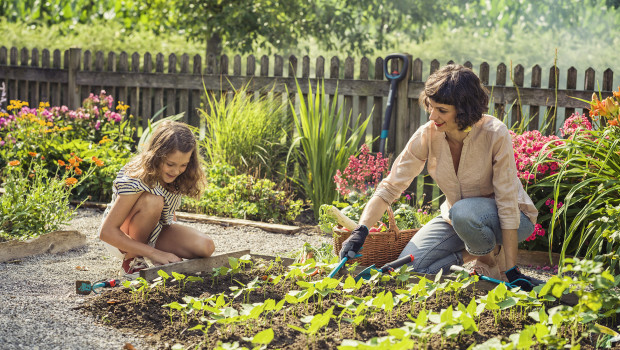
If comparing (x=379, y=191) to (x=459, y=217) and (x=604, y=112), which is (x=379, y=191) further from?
(x=604, y=112)

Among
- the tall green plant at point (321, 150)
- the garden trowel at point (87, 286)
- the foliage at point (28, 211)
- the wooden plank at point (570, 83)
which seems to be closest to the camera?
the garden trowel at point (87, 286)

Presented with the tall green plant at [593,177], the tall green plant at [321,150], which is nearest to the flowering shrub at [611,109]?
the tall green plant at [593,177]

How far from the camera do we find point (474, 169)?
2965 millimetres

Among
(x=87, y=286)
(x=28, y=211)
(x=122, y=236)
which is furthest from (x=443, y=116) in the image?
(x=28, y=211)

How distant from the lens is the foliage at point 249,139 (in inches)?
219

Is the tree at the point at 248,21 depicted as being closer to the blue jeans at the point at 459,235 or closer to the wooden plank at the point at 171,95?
the wooden plank at the point at 171,95

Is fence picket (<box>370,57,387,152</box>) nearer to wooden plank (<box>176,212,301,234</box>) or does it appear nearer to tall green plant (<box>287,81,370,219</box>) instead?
tall green plant (<box>287,81,370,219</box>)

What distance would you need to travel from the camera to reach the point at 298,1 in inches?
408

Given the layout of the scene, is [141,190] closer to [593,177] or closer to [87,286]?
[87,286]

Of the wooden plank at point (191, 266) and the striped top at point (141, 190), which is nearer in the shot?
the wooden plank at point (191, 266)

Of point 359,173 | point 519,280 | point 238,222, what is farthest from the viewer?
point 359,173

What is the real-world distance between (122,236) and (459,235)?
158cm

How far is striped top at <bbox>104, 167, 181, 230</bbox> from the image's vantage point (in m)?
2.97

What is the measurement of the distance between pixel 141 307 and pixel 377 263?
1.27 m
